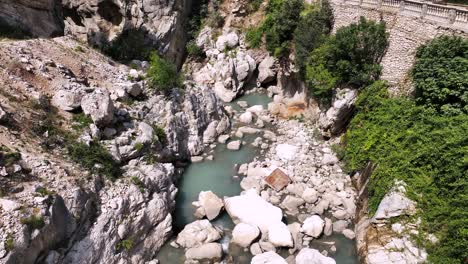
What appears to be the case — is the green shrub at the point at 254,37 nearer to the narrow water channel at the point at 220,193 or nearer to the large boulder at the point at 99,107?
the narrow water channel at the point at 220,193

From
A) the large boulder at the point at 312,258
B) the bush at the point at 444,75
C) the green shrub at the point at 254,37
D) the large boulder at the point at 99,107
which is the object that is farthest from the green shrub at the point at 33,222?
the green shrub at the point at 254,37

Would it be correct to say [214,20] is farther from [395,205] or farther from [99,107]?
[395,205]

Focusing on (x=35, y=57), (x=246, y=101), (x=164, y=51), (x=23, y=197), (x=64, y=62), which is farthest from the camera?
(x=164, y=51)

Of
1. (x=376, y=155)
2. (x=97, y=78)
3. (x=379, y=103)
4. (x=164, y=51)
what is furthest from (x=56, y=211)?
(x=164, y=51)

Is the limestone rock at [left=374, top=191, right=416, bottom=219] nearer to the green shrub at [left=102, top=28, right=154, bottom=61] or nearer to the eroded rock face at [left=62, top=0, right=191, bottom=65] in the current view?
the green shrub at [left=102, top=28, right=154, bottom=61]

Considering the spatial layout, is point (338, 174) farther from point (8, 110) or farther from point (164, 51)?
point (164, 51)

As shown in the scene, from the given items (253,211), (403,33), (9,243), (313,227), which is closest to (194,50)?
(403,33)
